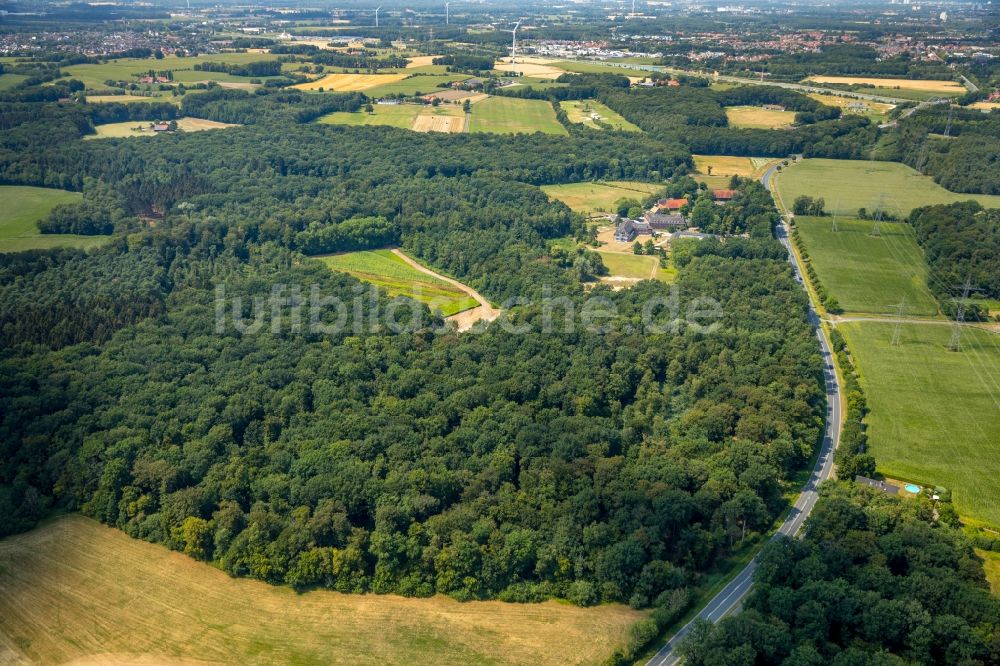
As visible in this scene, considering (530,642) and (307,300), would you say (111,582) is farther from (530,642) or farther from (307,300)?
(307,300)

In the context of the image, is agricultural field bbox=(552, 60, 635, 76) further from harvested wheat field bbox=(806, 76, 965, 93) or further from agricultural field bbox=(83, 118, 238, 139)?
agricultural field bbox=(83, 118, 238, 139)

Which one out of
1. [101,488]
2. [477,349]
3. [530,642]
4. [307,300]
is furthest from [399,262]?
[530,642]

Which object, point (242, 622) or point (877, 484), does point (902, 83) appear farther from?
point (242, 622)

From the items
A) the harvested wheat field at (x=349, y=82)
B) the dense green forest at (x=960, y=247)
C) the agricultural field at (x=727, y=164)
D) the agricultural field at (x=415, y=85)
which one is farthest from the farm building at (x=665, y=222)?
the harvested wheat field at (x=349, y=82)

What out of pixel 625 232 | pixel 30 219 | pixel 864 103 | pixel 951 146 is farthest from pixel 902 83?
pixel 30 219

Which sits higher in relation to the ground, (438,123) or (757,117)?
(757,117)

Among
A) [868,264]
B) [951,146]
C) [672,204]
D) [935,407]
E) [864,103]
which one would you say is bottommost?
[935,407]
